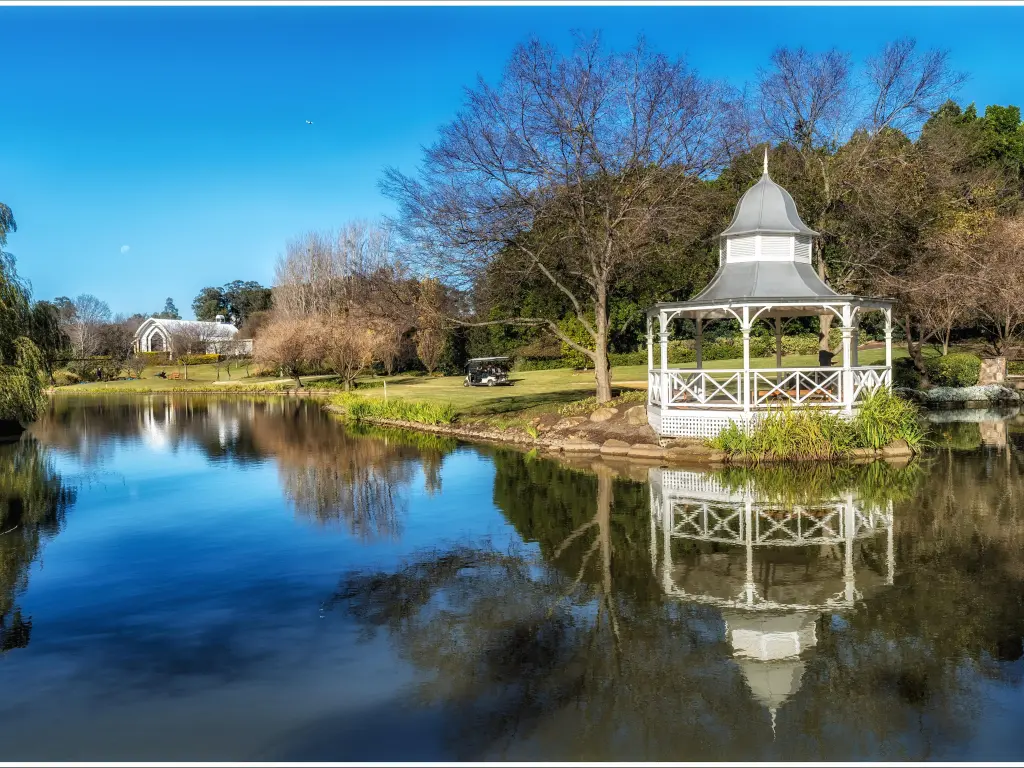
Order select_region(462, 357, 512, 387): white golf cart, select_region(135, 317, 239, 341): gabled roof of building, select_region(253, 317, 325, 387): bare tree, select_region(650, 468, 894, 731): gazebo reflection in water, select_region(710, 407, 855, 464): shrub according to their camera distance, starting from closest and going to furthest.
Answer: select_region(650, 468, 894, 731): gazebo reflection in water < select_region(710, 407, 855, 464): shrub < select_region(462, 357, 512, 387): white golf cart < select_region(253, 317, 325, 387): bare tree < select_region(135, 317, 239, 341): gabled roof of building

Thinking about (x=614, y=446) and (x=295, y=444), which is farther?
(x=295, y=444)

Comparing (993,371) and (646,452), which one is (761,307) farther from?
(993,371)

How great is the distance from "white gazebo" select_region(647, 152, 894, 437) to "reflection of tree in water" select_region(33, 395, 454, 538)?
610 centimetres

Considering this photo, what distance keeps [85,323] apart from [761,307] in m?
80.7

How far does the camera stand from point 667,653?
23.9ft

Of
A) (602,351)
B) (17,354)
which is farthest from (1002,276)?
(17,354)

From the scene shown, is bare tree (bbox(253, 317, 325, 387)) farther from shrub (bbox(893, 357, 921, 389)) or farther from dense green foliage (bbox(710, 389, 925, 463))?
dense green foliage (bbox(710, 389, 925, 463))

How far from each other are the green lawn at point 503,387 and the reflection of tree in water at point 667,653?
18.3 meters

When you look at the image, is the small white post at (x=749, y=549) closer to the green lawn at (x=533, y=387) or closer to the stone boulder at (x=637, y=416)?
the stone boulder at (x=637, y=416)

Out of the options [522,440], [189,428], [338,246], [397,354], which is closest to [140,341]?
[338,246]

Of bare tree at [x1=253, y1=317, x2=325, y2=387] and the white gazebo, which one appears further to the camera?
bare tree at [x1=253, y1=317, x2=325, y2=387]

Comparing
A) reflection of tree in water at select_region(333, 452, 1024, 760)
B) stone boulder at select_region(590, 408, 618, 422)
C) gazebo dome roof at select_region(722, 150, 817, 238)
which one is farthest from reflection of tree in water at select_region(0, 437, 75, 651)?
gazebo dome roof at select_region(722, 150, 817, 238)

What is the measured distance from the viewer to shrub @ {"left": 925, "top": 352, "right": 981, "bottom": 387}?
32.9 metres

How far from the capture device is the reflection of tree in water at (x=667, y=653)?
5.78 meters
